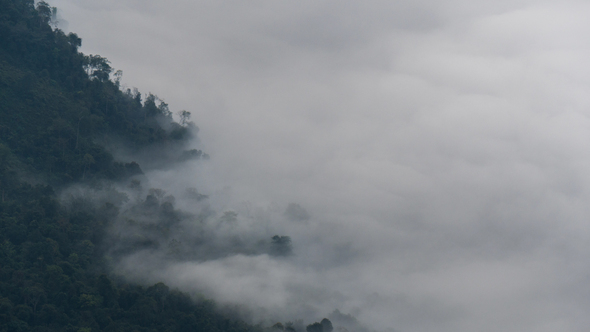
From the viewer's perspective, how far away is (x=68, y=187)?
69250mm

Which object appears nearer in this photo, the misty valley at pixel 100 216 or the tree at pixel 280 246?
the misty valley at pixel 100 216

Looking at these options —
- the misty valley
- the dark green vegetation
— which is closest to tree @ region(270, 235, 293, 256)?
the misty valley

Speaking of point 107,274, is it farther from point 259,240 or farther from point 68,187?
point 259,240

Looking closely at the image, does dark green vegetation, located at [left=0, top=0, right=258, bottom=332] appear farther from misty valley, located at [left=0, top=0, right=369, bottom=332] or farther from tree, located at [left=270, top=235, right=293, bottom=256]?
tree, located at [left=270, top=235, right=293, bottom=256]

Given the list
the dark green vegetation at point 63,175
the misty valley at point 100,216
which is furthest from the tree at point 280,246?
the dark green vegetation at point 63,175

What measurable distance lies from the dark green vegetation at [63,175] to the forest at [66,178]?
0.40 feet

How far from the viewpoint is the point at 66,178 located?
69.8 m

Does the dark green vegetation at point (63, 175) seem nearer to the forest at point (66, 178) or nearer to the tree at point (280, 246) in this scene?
the forest at point (66, 178)

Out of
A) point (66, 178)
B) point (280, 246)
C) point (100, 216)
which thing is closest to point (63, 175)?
point (66, 178)

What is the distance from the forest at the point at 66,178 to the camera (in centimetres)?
5356

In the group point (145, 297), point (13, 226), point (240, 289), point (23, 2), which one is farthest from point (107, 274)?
point (23, 2)

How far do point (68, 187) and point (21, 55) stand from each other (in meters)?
20.1

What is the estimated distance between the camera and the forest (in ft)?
176

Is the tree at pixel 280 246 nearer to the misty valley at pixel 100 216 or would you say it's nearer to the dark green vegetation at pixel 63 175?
the misty valley at pixel 100 216
